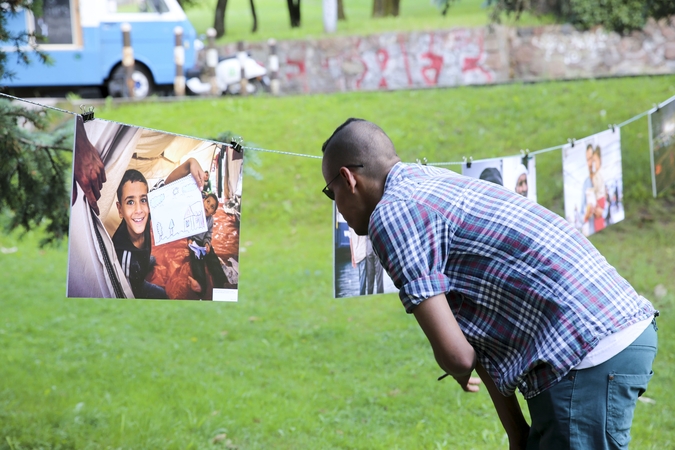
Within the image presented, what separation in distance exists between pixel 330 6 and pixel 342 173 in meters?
17.0

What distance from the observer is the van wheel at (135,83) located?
47.6ft

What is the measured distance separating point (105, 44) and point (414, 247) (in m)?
13.8

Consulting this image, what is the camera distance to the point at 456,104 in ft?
→ 37.1

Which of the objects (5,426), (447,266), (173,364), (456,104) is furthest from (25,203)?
(456,104)

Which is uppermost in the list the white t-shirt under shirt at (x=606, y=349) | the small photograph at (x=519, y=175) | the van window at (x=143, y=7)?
the van window at (x=143, y=7)

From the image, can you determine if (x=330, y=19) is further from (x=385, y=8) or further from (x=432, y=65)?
(x=385, y=8)

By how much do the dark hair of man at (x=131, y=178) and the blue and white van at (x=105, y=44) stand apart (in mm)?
12372

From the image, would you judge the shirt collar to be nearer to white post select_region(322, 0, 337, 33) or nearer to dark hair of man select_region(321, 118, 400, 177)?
dark hair of man select_region(321, 118, 400, 177)

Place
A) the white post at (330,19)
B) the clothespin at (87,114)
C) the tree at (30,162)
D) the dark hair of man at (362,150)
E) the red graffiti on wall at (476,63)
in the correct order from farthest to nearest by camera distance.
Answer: the white post at (330,19) < the red graffiti on wall at (476,63) < the tree at (30,162) < the clothespin at (87,114) < the dark hair of man at (362,150)

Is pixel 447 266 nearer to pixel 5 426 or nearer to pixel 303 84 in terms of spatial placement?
pixel 5 426

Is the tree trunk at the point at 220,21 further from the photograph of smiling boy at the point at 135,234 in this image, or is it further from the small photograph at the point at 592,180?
the photograph of smiling boy at the point at 135,234

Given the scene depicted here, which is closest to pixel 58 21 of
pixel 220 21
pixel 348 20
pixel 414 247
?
pixel 220 21

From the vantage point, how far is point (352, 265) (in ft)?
11.5

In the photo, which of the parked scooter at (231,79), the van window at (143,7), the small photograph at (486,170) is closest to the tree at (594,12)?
the parked scooter at (231,79)
